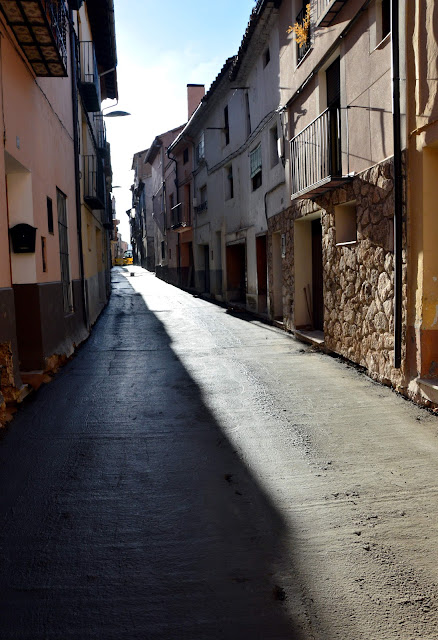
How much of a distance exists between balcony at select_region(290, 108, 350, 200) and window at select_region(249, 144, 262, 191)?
4464mm

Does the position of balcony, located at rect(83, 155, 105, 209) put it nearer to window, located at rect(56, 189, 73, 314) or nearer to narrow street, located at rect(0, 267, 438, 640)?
window, located at rect(56, 189, 73, 314)

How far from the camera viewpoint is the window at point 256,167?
14680mm

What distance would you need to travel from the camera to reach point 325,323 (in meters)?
9.38

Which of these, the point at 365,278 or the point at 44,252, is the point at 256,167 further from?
the point at 44,252

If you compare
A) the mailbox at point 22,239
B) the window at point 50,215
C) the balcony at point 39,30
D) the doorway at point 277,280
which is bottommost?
the doorway at point 277,280

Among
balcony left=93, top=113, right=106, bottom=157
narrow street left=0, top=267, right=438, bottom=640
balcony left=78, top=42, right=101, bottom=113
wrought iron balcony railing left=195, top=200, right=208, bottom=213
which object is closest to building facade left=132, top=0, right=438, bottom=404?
narrow street left=0, top=267, right=438, bottom=640

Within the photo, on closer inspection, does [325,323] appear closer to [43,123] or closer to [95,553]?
[43,123]

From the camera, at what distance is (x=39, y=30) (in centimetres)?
623

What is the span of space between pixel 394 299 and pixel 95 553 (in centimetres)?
461

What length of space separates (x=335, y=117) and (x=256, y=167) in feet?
20.5

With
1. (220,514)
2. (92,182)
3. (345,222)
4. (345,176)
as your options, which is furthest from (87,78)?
(220,514)

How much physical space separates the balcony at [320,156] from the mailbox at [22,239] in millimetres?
4227

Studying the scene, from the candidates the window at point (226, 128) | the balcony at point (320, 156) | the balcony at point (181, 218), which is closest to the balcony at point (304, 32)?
the balcony at point (320, 156)

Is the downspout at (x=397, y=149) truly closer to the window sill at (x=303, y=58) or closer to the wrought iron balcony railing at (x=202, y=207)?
the window sill at (x=303, y=58)
